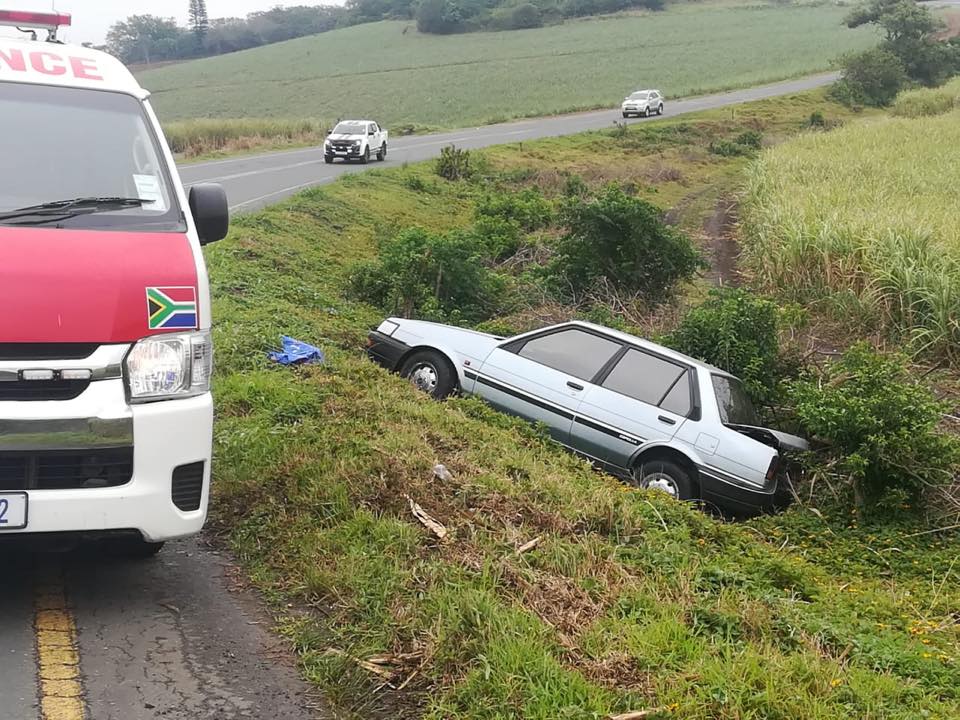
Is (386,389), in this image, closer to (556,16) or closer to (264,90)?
(264,90)

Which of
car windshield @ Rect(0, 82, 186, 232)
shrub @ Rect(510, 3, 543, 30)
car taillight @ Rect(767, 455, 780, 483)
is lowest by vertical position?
car taillight @ Rect(767, 455, 780, 483)

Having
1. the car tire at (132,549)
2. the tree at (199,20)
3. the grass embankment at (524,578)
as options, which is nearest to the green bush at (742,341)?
the grass embankment at (524,578)

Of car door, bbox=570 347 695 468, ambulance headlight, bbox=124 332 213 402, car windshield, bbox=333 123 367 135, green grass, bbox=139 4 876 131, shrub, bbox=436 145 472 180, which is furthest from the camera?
green grass, bbox=139 4 876 131

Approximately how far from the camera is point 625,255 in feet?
50.7

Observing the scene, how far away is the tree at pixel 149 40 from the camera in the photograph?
107 m

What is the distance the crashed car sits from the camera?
882cm

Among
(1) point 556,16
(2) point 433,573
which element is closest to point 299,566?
(2) point 433,573

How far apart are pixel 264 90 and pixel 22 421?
8024cm

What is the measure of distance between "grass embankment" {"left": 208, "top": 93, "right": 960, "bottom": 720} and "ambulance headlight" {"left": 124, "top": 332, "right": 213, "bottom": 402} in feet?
4.02

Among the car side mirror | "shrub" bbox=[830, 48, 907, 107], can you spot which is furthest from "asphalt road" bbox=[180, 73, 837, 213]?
the car side mirror

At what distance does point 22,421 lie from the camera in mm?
4223

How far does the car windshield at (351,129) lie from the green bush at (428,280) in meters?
Answer: 18.3

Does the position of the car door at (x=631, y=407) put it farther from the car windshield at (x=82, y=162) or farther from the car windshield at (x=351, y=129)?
the car windshield at (x=351, y=129)

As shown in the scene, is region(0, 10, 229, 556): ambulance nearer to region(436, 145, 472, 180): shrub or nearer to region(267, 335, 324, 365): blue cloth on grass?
region(267, 335, 324, 365): blue cloth on grass
